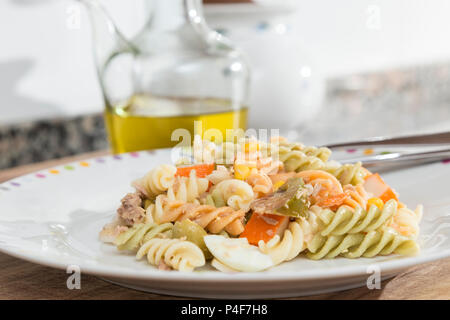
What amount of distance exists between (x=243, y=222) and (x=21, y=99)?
1.16m

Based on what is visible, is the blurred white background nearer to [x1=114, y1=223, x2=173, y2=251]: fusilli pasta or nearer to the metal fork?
the metal fork

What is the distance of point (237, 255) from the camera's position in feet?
2.43

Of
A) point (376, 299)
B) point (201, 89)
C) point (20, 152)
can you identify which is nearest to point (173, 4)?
point (201, 89)

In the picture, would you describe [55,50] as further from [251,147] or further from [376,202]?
[376,202]

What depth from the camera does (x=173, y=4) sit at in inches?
59.7

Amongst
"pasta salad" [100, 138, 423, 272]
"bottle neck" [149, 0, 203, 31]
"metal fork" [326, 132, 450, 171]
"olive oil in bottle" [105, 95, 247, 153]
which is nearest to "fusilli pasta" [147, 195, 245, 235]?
"pasta salad" [100, 138, 423, 272]

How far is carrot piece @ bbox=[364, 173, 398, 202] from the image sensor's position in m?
0.97

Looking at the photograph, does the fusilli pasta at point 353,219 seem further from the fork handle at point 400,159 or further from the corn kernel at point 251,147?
the fork handle at point 400,159

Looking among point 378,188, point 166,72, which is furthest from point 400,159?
point 166,72

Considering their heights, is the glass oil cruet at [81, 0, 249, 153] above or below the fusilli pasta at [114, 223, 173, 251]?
above

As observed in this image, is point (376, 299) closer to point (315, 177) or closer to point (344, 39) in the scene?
point (315, 177)

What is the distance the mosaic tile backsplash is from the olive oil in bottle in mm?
397

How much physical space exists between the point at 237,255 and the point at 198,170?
26 cm

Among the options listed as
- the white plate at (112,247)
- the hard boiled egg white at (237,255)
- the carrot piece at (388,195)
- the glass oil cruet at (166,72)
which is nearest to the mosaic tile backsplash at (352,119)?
the glass oil cruet at (166,72)
